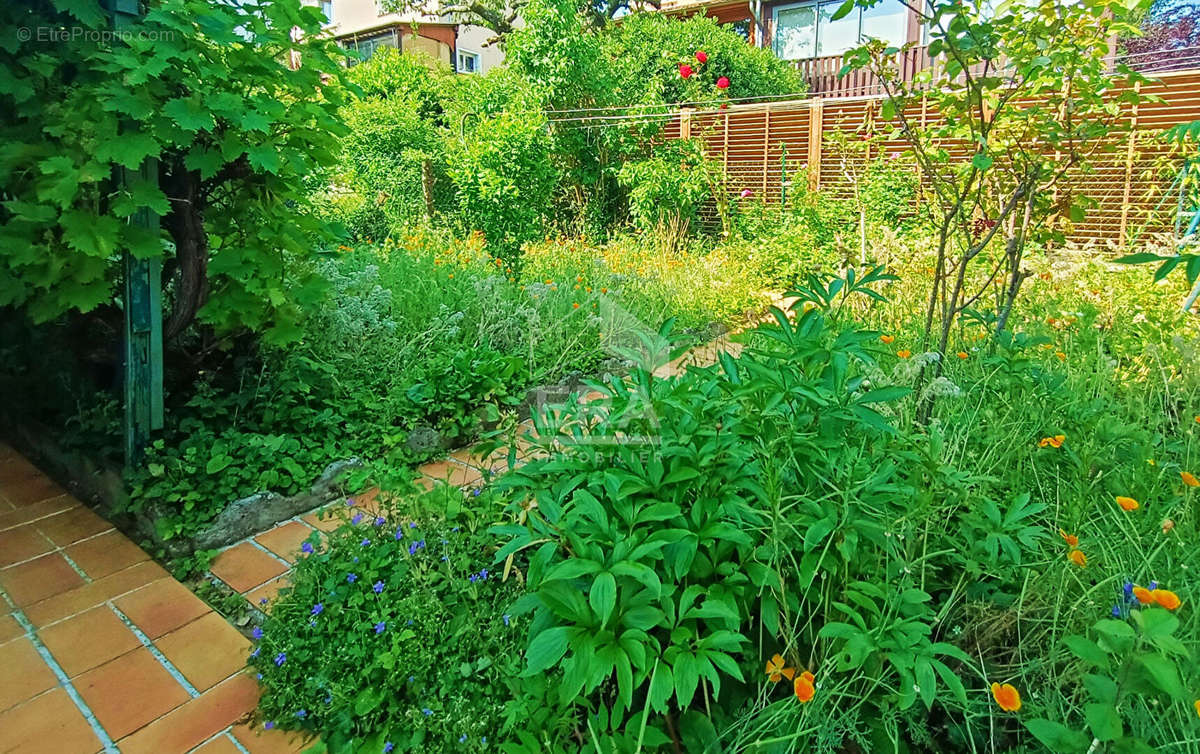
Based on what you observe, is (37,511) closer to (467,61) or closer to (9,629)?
(9,629)

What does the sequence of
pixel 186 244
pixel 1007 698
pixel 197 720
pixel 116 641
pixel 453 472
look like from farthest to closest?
pixel 453 472, pixel 186 244, pixel 116 641, pixel 197 720, pixel 1007 698

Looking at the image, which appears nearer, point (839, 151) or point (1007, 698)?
point (1007, 698)

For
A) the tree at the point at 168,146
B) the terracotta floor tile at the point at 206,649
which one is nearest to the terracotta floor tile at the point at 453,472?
the tree at the point at 168,146

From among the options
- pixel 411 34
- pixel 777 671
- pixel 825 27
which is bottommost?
pixel 777 671

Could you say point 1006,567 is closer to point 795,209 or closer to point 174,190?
point 174,190

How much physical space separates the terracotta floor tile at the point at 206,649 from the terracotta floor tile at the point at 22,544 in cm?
82

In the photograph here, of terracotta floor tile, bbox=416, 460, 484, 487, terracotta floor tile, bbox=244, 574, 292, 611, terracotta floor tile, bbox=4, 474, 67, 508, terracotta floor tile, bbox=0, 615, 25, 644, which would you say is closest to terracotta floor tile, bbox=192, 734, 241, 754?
terracotta floor tile, bbox=244, 574, 292, 611

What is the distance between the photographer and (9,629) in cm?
198

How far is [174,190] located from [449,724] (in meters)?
2.10

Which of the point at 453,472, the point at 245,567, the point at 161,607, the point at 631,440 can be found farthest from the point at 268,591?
the point at 631,440

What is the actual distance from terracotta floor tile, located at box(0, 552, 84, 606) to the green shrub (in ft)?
2.79

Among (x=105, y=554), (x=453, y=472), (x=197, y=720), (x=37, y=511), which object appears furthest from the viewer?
(x=453, y=472)

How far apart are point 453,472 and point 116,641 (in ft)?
3.87

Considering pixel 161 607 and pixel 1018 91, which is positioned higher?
pixel 1018 91
